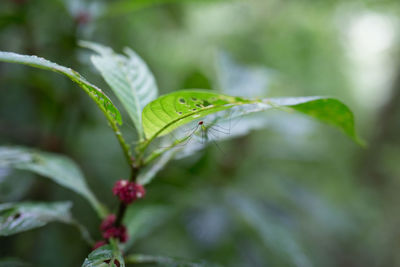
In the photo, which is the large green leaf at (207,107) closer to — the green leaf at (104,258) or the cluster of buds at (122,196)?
the cluster of buds at (122,196)

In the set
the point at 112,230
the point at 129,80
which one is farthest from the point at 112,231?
the point at 129,80

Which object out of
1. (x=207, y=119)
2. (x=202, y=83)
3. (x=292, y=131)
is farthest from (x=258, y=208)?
(x=207, y=119)

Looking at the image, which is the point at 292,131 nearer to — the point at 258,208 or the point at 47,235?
the point at 258,208

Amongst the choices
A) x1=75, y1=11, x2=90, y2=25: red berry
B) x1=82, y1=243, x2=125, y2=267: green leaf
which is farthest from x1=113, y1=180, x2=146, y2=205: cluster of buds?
x1=75, y1=11, x2=90, y2=25: red berry

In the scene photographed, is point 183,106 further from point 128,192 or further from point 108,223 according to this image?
point 108,223

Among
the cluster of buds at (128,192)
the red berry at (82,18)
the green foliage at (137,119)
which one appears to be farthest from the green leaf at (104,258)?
the red berry at (82,18)

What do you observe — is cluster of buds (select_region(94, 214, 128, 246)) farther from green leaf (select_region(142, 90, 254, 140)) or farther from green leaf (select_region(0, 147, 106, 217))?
green leaf (select_region(142, 90, 254, 140))
